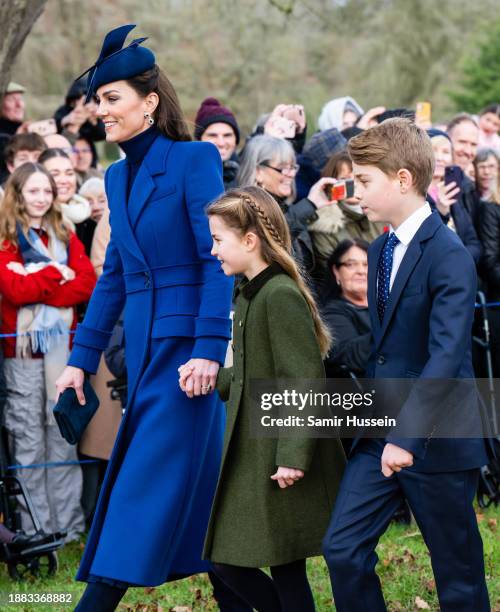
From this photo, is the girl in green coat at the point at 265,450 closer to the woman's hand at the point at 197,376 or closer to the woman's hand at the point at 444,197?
the woman's hand at the point at 197,376

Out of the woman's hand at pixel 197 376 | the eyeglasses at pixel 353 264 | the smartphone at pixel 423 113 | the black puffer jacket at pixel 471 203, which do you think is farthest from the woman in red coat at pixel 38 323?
the smartphone at pixel 423 113

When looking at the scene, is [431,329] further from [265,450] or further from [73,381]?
[73,381]

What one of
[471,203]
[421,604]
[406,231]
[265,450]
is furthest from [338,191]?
[265,450]

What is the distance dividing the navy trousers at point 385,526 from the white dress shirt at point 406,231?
2.00 ft

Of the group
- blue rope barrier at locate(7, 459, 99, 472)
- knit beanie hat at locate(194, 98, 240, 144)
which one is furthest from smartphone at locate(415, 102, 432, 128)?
blue rope barrier at locate(7, 459, 99, 472)

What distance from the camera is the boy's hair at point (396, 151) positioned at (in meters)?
3.81

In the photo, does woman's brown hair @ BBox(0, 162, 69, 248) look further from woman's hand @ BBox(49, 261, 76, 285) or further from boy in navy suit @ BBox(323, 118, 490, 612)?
boy in navy suit @ BBox(323, 118, 490, 612)

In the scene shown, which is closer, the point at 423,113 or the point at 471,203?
the point at 471,203

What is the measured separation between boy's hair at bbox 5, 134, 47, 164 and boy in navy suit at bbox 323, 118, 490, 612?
14.2ft

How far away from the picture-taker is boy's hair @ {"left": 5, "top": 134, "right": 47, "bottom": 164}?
7758 mm

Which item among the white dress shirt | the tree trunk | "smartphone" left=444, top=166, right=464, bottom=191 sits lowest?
the white dress shirt

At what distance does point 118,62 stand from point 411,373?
160 centimetres

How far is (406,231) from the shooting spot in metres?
3.83

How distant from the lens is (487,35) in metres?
28.3
